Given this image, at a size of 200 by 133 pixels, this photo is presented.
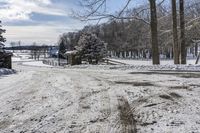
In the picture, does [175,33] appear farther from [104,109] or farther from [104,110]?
[104,110]

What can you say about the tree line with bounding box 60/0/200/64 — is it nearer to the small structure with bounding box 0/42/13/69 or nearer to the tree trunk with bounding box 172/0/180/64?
the tree trunk with bounding box 172/0/180/64

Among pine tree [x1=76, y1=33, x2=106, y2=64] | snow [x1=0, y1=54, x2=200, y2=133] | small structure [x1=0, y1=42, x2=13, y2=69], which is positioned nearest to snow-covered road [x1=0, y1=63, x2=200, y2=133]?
snow [x1=0, y1=54, x2=200, y2=133]

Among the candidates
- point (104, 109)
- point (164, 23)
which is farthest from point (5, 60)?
point (104, 109)

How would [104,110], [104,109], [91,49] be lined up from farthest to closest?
[91,49]
[104,109]
[104,110]

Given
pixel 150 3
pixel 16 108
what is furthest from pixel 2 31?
pixel 16 108

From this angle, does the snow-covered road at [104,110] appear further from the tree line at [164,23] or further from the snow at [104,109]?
the tree line at [164,23]

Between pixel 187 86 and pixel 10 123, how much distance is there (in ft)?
20.0

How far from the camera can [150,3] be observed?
→ 28.4 metres

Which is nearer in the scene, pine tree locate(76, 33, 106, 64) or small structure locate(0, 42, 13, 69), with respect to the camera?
small structure locate(0, 42, 13, 69)

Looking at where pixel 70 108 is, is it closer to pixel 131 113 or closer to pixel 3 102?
pixel 131 113

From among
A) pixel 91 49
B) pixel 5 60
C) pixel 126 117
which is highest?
pixel 91 49

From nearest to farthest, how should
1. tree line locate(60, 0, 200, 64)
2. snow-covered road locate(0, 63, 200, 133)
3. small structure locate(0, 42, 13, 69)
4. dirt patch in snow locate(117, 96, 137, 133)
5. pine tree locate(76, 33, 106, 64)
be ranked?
dirt patch in snow locate(117, 96, 137, 133) < snow-covered road locate(0, 63, 200, 133) < tree line locate(60, 0, 200, 64) < small structure locate(0, 42, 13, 69) < pine tree locate(76, 33, 106, 64)

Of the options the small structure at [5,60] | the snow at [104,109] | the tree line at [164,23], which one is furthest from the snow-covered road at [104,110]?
the small structure at [5,60]

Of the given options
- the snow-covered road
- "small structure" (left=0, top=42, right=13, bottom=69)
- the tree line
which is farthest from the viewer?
"small structure" (left=0, top=42, right=13, bottom=69)
